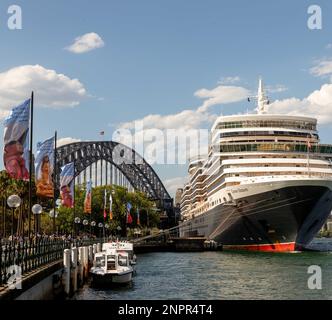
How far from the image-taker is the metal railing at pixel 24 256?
77.6ft

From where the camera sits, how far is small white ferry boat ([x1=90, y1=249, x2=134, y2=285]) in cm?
4800

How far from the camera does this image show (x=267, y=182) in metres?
77.5

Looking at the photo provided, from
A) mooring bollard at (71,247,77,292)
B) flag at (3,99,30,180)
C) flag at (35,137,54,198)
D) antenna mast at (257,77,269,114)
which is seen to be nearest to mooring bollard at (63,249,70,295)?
mooring bollard at (71,247,77,292)

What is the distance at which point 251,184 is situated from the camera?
264 ft

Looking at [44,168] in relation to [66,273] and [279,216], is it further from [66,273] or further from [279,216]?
[279,216]

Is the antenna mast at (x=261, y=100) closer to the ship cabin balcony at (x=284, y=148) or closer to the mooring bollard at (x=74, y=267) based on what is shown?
the ship cabin balcony at (x=284, y=148)

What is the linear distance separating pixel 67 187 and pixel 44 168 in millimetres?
11782

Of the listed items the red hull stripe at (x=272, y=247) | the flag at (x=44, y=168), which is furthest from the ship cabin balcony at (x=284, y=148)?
the flag at (x=44, y=168)

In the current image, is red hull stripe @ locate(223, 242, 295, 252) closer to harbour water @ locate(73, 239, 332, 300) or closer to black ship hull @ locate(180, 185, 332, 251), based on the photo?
black ship hull @ locate(180, 185, 332, 251)

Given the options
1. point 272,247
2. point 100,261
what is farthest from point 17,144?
point 272,247

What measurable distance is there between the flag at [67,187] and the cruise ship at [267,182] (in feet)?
105

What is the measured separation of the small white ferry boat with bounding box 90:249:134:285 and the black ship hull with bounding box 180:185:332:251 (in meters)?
30.3
